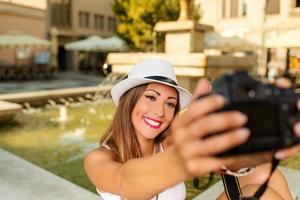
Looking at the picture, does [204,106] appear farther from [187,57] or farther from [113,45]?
[113,45]

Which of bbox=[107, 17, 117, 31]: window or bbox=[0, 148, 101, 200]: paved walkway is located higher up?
bbox=[107, 17, 117, 31]: window

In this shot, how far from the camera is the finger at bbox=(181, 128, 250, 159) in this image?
27.4 inches

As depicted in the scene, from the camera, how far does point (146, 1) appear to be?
18.9 metres

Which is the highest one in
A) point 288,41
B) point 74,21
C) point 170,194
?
point 74,21

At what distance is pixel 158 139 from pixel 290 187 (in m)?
1.74

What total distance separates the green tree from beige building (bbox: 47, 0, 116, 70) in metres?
9.94

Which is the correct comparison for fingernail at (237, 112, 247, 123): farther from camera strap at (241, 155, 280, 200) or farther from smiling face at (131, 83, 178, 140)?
smiling face at (131, 83, 178, 140)

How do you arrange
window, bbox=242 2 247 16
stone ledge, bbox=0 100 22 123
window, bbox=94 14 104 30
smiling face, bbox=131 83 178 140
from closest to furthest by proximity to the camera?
smiling face, bbox=131 83 178 140
stone ledge, bbox=0 100 22 123
window, bbox=242 2 247 16
window, bbox=94 14 104 30

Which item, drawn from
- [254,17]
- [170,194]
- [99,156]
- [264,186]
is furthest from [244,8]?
[264,186]

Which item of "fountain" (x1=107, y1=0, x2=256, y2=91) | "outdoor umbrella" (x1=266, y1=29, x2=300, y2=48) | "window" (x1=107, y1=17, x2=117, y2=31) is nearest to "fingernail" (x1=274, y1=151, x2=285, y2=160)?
"fountain" (x1=107, y1=0, x2=256, y2=91)

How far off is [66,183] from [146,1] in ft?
55.0

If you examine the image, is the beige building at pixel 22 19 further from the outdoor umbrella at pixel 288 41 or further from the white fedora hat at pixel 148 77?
the white fedora hat at pixel 148 77

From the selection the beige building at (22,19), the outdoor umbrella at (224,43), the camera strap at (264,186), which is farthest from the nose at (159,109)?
the beige building at (22,19)

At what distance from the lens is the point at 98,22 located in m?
32.7
